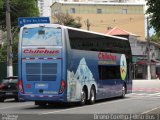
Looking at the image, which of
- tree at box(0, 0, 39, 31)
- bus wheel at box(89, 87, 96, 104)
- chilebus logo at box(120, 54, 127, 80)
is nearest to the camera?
bus wheel at box(89, 87, 96, 104)

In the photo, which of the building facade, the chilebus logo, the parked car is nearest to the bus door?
the parked car

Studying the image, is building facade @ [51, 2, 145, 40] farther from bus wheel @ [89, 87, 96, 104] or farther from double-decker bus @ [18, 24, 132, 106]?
double-decker bus @ [18, 24, 132, 106]

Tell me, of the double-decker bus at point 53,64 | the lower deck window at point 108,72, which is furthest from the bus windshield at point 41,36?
the lower deck window at point 108,72

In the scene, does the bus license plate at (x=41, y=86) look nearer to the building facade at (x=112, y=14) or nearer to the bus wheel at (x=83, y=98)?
the bus wheel at (x=83, y=98)

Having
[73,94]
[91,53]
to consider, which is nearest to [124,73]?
[91,53]

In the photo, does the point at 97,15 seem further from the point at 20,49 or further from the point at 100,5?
the point at 20,49

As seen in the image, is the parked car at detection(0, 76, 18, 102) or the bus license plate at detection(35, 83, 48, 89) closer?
the bus license plate at detection(35, 83, 48, 89)

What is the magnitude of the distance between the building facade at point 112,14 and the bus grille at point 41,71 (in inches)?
3478

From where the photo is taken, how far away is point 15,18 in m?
52.4

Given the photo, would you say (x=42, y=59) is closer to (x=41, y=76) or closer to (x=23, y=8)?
(x=41, y=76)

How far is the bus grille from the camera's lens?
76.3 feet

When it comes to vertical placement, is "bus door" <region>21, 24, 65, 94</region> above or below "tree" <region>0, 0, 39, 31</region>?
below

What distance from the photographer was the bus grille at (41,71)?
23.3 metres

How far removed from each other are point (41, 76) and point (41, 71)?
237mm
